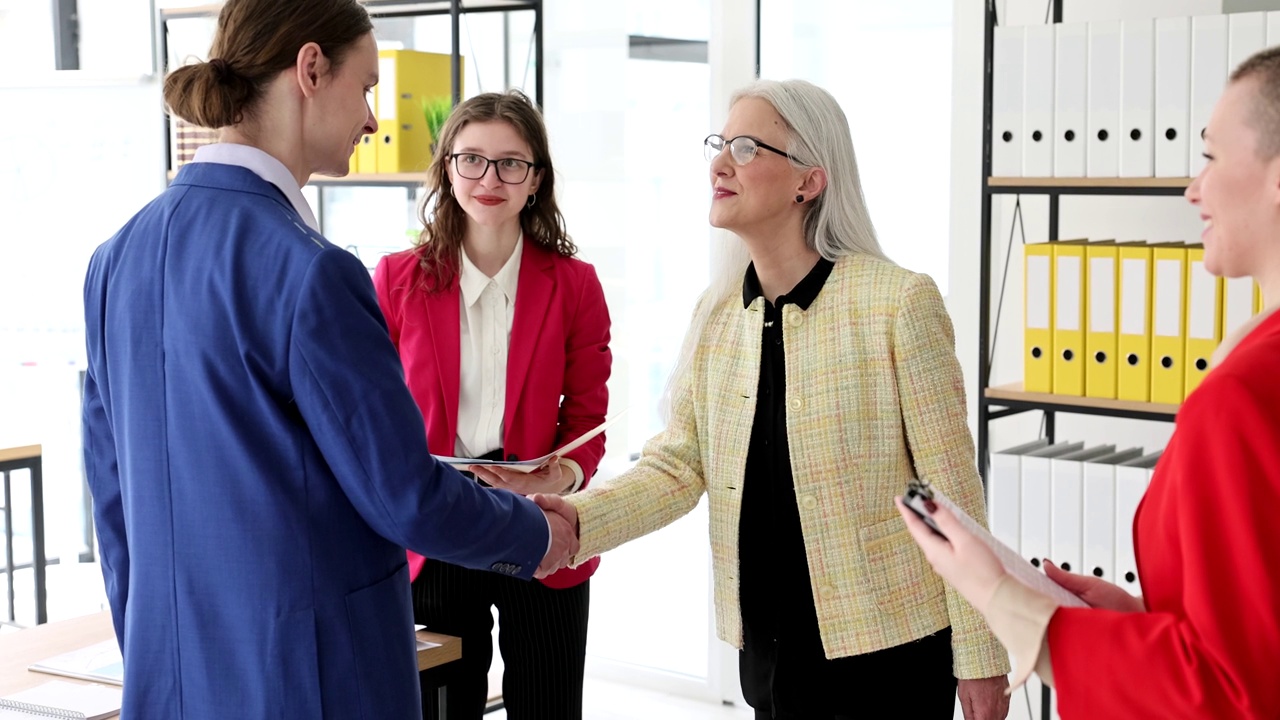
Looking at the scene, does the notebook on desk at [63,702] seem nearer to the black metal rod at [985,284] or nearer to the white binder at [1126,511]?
the black metal rod at [985,284]

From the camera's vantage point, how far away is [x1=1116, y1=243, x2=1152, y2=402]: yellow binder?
3.02m

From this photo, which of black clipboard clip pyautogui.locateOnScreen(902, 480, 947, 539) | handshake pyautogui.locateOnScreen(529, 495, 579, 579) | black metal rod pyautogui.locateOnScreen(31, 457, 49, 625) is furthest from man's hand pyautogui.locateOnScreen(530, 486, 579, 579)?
black metal rod pyautogui.locateOnScreen(31, 457, 49, 625)

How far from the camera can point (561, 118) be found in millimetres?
4602

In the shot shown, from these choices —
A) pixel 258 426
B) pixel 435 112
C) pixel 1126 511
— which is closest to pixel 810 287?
pixel 258 426

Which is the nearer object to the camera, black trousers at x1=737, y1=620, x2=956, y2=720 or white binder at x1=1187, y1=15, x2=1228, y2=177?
black trousers at x1=737, y1=620, x2=956, y2=720

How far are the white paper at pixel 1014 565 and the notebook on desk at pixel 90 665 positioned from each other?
1427mm

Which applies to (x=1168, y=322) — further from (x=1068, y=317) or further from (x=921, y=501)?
(x=921, y=501)

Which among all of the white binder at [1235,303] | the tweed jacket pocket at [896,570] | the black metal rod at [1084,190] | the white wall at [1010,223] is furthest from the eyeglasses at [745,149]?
the white wall at [1010,223]

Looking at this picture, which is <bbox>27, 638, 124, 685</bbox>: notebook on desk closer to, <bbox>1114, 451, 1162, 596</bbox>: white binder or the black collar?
the black collar

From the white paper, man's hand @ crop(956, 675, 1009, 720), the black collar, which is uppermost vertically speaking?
the black collar

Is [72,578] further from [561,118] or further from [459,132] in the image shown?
[459,132]

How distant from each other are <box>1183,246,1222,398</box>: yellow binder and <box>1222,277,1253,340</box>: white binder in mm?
12

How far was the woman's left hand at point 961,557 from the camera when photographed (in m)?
1.25

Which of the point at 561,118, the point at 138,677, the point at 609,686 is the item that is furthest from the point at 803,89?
the point at 609,686
